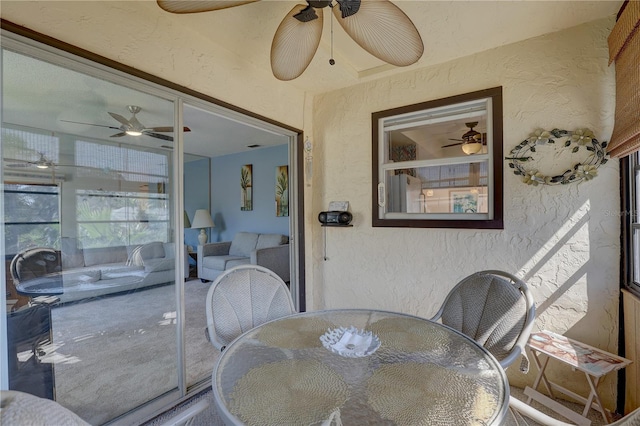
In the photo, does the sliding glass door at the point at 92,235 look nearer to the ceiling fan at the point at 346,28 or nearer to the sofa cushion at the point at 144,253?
the sofa cushion at the point at 144,253

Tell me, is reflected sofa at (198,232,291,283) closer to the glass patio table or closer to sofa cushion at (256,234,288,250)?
sofa cushion at (256,234,288,250)

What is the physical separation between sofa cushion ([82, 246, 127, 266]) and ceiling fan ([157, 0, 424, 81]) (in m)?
1.35

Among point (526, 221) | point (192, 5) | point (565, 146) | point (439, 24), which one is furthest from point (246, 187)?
point (565, 146)

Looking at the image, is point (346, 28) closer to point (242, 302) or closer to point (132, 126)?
point (132, 126)

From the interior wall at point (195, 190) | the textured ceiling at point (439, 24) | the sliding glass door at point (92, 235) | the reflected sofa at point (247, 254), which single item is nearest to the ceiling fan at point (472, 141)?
the textured ceiling at point (439, 24)

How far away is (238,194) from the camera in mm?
5844

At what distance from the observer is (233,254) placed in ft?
17.2

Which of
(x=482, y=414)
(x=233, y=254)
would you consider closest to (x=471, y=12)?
(x=482, y=414)

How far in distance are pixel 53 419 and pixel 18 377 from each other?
1.27m

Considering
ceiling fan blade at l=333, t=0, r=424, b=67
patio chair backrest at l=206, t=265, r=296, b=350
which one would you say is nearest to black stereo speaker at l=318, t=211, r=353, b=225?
patio chair backrest at l=206, t=265, r=296, b=350

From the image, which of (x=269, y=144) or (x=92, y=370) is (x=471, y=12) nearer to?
(x=92, y=370)

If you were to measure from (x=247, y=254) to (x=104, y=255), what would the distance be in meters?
3.42

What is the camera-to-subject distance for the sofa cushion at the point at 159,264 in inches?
73.8

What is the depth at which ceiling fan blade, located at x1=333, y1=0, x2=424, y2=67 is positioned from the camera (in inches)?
50.8
